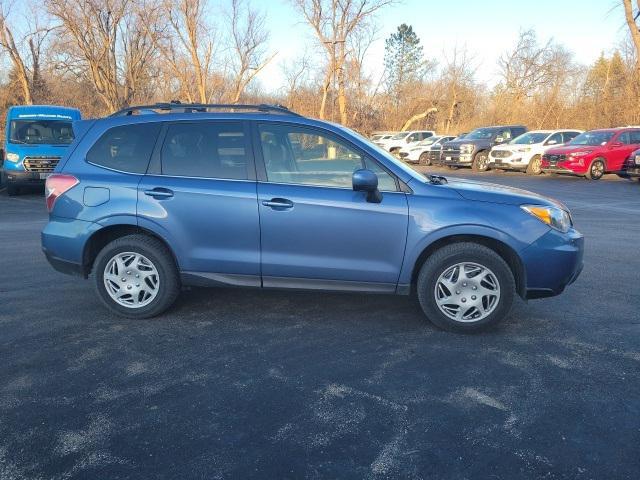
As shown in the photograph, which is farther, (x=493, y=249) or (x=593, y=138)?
(x=593, y=138)

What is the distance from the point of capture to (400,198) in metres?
4.10

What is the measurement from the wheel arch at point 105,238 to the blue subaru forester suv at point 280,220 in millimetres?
12

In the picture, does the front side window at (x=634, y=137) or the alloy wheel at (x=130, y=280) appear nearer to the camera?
the alloy wheel at (x=130, y=280)

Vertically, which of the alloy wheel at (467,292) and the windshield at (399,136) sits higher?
the windshield at (399,136)

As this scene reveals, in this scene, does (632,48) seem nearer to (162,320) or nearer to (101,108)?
(101,108)

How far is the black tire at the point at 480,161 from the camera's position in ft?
72.7

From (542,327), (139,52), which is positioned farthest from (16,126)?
(139,52)

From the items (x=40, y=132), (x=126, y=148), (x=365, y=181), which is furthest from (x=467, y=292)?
(x=40, y=132)

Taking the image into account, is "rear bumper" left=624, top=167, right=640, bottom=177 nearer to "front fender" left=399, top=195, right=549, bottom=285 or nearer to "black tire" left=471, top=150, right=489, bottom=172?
"black tire" left=471, top=150, right=489, bottom=172

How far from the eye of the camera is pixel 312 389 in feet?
10.7

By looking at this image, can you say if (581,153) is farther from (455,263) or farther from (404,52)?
(404,52)

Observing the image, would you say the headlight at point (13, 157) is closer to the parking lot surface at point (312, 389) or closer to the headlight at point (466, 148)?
the parking lot surface at point (312, 389)

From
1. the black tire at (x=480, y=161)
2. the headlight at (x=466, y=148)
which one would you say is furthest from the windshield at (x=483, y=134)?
the black tire at (x=480, y=161)

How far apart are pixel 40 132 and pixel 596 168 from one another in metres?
17.0
